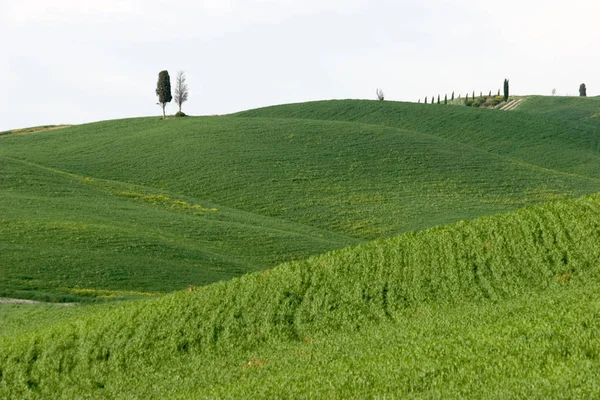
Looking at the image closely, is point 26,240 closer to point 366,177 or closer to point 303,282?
point 303,282

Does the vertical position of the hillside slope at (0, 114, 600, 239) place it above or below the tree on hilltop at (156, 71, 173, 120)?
below

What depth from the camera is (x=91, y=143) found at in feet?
302

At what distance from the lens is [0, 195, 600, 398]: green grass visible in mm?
19406

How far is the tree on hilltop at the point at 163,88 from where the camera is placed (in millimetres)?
108625

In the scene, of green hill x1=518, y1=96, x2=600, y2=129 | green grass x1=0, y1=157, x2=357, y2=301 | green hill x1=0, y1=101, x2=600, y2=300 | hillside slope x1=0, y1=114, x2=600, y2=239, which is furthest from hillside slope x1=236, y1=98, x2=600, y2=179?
green grass x1=0, y1=157, x2=357, y2=301

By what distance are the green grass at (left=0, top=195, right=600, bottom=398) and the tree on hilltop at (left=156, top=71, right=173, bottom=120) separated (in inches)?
3095

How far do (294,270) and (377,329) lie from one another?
7.05 meters

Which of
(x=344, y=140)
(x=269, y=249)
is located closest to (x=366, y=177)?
(x=344, y=140)

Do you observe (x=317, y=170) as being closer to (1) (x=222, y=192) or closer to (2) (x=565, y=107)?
(1) (x=222, y=192)

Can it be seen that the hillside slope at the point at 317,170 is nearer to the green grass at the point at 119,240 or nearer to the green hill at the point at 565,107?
the green grass at the point at 119,240

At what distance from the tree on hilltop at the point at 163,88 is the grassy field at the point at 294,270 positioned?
1870 cm

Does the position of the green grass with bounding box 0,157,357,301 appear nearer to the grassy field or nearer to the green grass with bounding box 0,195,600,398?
the grassy field

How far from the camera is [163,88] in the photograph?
4311 inches

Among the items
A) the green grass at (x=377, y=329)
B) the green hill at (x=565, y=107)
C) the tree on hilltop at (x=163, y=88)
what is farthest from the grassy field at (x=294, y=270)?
A: the green hill at (x=565, y=107)
